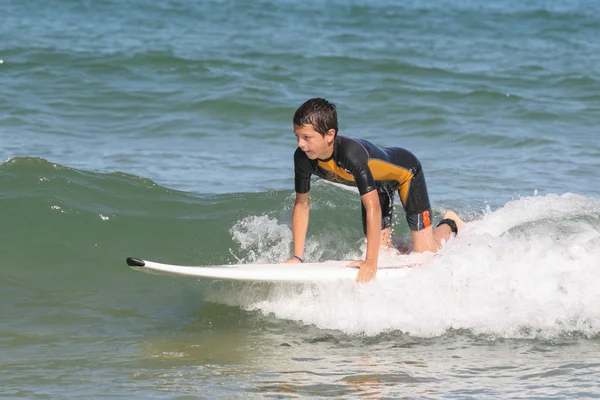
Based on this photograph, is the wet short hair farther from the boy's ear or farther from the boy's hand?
the boy's hand

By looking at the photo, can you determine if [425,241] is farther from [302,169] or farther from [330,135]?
[330,135]

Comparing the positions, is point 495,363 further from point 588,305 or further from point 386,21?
point 386,21

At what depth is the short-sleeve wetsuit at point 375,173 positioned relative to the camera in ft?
21.2

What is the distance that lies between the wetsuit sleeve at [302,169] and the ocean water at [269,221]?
2.53 ft

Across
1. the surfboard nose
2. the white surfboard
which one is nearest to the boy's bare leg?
the white surfboard

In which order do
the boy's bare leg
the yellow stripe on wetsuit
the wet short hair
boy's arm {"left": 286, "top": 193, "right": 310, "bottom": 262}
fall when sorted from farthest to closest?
the boy's bare leg < boy's arm {"left": 286, "top": 193, "right": 310, "bottom": 262} < the yellow stripe on wetsuit < the wet short hair

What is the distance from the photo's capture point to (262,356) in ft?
19.7

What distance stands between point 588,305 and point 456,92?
9.79 metres

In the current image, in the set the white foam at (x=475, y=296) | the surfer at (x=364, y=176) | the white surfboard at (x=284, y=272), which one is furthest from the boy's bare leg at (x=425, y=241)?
the white surfboard at (x=284, y=272)

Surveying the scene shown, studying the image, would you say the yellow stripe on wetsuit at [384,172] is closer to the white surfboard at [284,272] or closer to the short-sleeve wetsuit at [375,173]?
the short-sleeve wetsuit at [375,173]

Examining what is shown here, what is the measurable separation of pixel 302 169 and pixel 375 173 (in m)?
0.60

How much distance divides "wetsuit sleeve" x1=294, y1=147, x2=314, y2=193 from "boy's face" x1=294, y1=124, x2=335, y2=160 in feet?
0.76

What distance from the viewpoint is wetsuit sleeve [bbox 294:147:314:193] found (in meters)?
6.70

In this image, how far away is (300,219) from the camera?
685 centimetres
